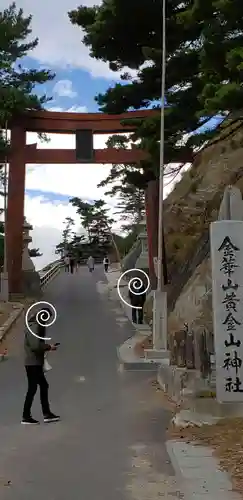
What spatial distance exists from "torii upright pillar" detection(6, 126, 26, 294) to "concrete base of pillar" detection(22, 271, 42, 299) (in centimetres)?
52

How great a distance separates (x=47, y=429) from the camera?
9.10 meters

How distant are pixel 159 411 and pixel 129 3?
12.3m

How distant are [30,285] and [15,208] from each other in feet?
12.6

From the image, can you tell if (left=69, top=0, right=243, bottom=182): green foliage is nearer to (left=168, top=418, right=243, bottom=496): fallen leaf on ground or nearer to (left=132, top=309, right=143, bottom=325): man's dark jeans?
(left=132, top=309, right=143, bottom=325): man's dark jeans

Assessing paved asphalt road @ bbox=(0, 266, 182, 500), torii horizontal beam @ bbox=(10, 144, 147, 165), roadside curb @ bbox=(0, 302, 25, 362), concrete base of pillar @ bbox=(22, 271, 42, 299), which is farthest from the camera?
concrete base of pillar @ bbox=(22, 271, 42, 299)

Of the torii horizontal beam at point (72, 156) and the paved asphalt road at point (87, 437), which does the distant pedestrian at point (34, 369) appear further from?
the torii horizontal beam at point (72, 156)

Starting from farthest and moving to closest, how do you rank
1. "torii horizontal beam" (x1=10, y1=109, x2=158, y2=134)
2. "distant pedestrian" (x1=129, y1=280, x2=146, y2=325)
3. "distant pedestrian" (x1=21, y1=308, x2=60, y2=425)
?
1. "torii horizontal beam" (x1=10, y1=109, x2=158, y2=134)
2. "distant pedestrian" (x1=129, y1=280, x2=146, y2=325)
3. "distant pedestrian" (x1=21, y1=308, x2=60, y2=425)

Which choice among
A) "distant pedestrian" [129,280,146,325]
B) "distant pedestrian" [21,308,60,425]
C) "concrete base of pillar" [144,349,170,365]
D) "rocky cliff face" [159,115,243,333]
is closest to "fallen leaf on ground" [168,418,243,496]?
"distant pedestrian" [21,308,60,425]

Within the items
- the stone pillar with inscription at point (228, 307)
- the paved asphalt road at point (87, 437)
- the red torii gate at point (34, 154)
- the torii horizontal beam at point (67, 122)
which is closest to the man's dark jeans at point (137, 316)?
the paved asphalt road at point (87, 437)

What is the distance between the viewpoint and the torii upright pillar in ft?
92.8

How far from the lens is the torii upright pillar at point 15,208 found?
92.8 feet

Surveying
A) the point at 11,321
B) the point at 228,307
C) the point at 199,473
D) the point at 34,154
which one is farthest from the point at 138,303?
the point at 199,473

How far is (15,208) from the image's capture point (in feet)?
94.7

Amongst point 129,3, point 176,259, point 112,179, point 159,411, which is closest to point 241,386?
point 159,411
